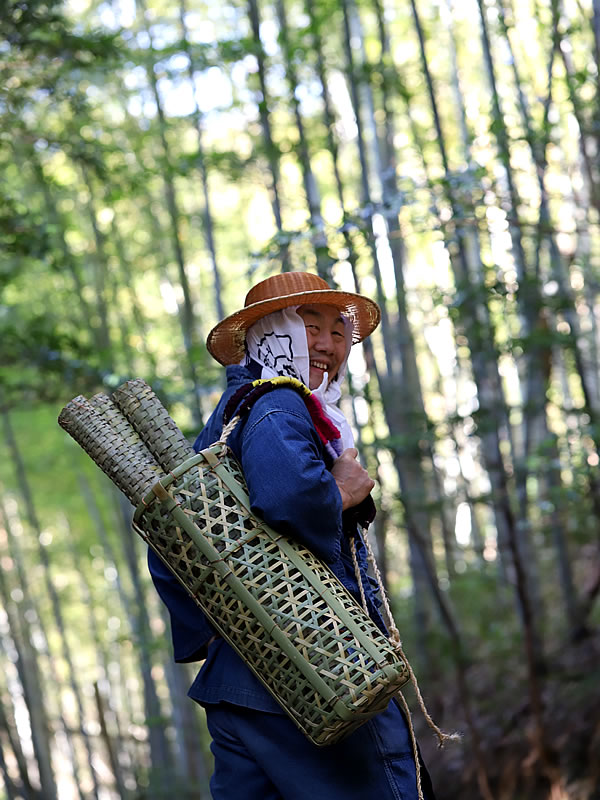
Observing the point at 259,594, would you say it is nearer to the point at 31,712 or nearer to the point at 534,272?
the point at 534,272

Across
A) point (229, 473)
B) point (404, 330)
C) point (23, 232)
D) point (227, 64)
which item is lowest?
point (229, 473)

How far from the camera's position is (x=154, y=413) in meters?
2.00

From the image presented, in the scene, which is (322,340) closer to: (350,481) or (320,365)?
(320,365)

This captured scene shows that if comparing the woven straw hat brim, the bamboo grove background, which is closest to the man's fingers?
the woven straw hat brim

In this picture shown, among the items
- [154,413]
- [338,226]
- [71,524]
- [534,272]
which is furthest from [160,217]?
[154,413]

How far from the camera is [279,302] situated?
211cm

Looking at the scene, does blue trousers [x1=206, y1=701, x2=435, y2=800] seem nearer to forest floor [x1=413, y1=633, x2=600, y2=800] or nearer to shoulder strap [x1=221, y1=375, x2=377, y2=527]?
shoulder strap [x1=221, y1=375, x2=377, y2=527]

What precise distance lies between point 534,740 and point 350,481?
4800mm

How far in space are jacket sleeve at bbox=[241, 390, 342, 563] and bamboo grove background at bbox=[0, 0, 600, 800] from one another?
266 cm

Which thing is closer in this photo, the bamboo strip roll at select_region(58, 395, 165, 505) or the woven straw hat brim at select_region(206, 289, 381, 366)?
the bamboo strip roll at select_region(58, 395, 165, 505)

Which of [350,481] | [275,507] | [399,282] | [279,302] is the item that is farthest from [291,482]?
[399,282]

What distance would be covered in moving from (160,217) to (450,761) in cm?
1000

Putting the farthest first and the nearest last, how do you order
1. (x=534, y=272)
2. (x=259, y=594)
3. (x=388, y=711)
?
(x=534, y=272) < (x=388, y=711) < (x=259, y=594)

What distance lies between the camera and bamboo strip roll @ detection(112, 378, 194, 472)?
1.97 m
